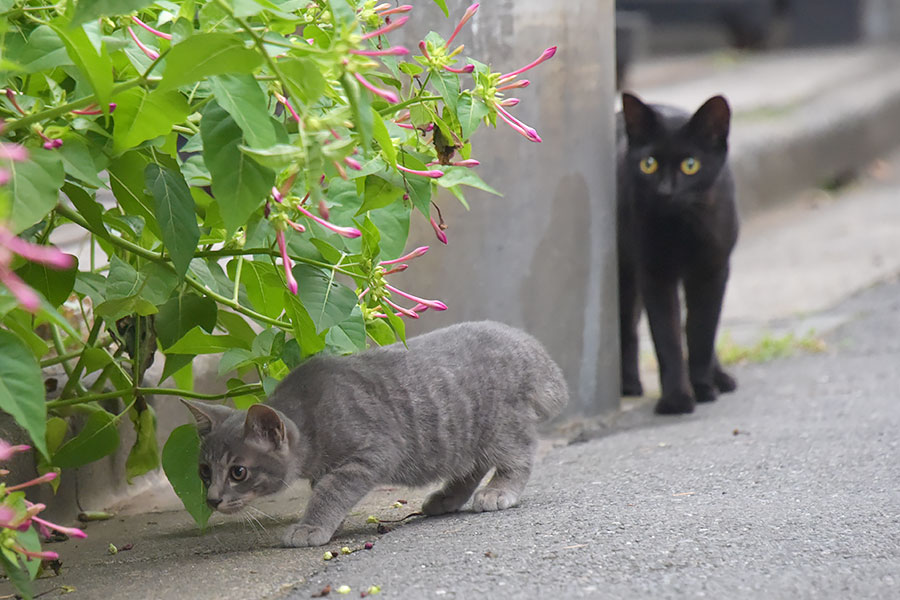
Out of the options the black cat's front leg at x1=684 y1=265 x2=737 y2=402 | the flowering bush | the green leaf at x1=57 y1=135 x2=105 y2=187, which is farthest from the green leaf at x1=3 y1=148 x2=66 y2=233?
Result: the black cat's front leg at x1=684 y1=265 x2=737 y2=402

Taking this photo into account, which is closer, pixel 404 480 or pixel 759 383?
pixel 404 480

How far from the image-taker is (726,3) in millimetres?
13289

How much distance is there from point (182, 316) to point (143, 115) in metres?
0.57

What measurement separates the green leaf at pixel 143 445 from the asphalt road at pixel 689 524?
66 centimetres

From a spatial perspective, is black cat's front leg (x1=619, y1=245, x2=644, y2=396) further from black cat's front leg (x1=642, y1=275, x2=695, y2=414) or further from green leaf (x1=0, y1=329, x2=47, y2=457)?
green leaf (x1=0, y1=329, x2=47, y2=457)

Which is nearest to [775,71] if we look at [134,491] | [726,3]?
[726,3]

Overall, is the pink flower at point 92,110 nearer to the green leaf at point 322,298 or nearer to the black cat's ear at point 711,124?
the green leaf at point 322,298

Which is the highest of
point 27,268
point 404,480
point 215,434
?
point 27,268

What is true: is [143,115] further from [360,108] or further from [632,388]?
[632,388]

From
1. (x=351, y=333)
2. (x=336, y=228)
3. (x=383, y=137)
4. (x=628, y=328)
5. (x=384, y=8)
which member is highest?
(x=384, y=8)

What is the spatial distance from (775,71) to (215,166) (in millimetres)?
10382

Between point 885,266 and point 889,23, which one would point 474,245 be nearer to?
point 885,266

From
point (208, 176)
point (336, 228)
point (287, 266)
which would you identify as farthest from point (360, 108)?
point (208, 176)

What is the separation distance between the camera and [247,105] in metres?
1.93
